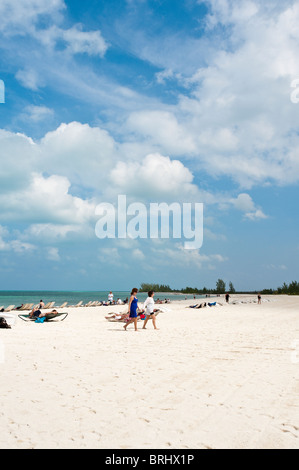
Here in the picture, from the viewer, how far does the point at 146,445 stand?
392 centimetres

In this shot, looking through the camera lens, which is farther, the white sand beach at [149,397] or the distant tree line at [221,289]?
the distant tree line at [221,289]

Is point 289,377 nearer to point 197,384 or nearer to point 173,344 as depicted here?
point 197,384

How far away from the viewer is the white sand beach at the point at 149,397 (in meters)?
4.11

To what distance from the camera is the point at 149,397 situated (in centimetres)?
559

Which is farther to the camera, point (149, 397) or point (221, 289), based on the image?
point (221, 289)

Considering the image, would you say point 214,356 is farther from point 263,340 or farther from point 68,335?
point 68,335

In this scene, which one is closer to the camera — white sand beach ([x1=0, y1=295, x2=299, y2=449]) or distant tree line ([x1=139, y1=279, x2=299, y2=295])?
white sand beach ([x1=0, y1=295, x2=299, y2=449])

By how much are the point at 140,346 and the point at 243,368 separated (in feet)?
12.6

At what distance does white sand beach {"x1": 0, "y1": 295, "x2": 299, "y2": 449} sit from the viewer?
4.11 m

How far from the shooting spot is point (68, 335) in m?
13.5

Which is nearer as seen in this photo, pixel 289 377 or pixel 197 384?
pixel 197 384
